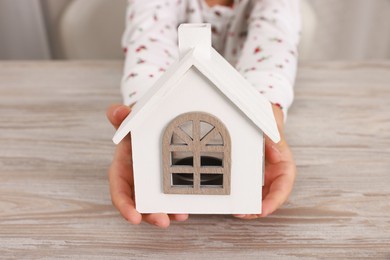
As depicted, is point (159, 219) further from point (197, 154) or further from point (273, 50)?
point (273, 50)

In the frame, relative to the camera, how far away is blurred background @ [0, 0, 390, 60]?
4.05 ft

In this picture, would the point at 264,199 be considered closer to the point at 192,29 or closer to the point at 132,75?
the point at 192,29

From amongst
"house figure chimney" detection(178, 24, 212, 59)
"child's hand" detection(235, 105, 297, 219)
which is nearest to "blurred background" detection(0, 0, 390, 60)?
"child's hand" detection(235, 105, 297, 219)

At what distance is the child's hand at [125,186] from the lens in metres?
0.55

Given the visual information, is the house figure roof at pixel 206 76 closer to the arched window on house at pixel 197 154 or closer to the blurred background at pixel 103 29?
the arched window on house at pixel 197 154

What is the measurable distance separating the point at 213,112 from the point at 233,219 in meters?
0.14

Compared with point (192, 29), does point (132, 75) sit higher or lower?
lower

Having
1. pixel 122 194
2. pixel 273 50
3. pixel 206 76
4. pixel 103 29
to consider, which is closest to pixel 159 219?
pixel 122 194

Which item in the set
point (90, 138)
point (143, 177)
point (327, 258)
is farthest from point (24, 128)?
point (327, 258)

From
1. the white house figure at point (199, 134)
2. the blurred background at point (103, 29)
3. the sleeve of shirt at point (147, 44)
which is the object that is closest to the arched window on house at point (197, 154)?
the white house figure at point (199, 134)

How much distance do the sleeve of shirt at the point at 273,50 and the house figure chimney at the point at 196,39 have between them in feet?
0.92

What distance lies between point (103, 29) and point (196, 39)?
2.74 ft

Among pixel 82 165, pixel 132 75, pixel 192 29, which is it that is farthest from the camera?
pixel 132 75

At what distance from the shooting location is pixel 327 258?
0.54 m
